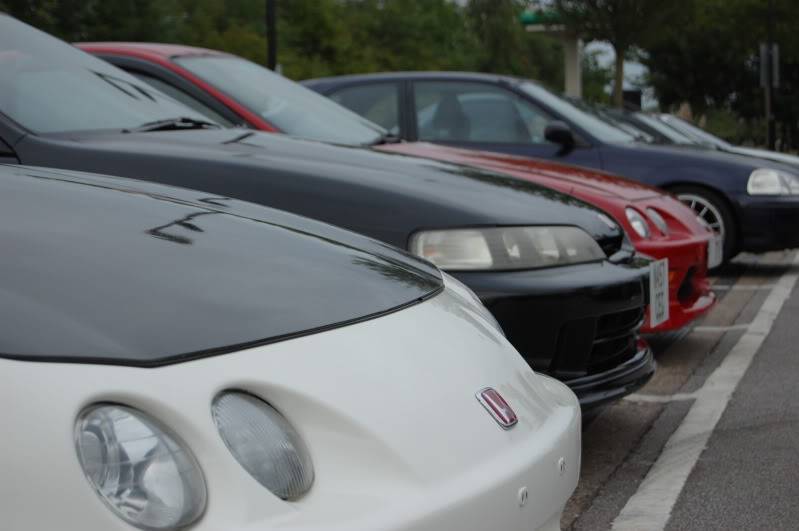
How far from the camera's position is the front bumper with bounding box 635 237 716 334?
5.58m

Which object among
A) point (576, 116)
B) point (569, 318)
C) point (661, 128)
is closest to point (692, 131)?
point (661, 128)

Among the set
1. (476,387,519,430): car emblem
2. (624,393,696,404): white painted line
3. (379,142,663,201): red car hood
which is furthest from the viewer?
(379,142,663,201): red car hood

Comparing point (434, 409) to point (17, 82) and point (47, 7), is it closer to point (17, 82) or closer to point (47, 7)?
point (17, 82)

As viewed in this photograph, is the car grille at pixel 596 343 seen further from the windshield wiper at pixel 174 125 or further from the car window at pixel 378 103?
the car window at pixel 378 103

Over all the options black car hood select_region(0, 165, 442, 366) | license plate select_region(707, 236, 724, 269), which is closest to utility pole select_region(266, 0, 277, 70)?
license plate select_region(707, 236, 724, 269)

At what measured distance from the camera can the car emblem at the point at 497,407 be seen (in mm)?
2002

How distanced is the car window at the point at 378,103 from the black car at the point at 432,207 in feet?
14.0

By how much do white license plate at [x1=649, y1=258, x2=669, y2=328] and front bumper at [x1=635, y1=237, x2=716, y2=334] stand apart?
1.83 ft

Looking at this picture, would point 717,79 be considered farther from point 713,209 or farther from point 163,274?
A: point 163,274

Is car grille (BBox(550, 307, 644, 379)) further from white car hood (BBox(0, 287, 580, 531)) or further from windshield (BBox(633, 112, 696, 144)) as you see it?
windshield (BBox(633, 112, 696, 144))

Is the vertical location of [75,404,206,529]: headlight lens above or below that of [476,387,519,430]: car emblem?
above

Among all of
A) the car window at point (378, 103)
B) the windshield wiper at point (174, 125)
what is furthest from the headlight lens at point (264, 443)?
the car window at point (378, 103)

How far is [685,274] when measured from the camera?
227 inches

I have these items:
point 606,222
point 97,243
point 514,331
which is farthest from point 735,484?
point 97,243
